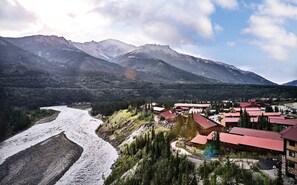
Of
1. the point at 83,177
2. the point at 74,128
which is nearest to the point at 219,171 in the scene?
the point at 83,177

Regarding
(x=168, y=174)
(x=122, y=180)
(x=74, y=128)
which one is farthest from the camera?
(x=74, y=128)

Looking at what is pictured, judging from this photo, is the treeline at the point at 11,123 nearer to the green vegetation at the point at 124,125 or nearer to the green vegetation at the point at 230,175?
the green vegetation at the point at 124,125

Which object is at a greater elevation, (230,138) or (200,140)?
(230,138)

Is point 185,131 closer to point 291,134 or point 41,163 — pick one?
point 291,134

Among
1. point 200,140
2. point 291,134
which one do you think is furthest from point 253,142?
point 200,140

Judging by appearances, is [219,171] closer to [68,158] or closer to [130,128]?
[68,158]
